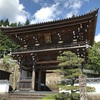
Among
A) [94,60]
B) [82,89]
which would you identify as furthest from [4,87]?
[94,60]

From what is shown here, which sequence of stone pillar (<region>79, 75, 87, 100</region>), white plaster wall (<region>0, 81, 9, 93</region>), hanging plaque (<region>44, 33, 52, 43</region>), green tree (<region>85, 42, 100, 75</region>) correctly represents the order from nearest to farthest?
stone pillar (<region>79, 75, 87, 100</region>), white plaster wall (<region>0, 81, 9, 93</region>), hanging plaque (<region>44, 33, 52, 43</region>), green tree (<region>85, 42, 100, 75</region>)

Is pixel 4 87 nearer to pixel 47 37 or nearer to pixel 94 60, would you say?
pixel 47 37

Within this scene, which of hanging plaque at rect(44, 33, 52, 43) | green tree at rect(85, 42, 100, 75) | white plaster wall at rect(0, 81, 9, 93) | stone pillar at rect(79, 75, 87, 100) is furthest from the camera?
green tree at rect(85, 42, 100, 75)

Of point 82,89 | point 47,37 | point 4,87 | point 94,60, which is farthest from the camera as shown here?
point 94,60

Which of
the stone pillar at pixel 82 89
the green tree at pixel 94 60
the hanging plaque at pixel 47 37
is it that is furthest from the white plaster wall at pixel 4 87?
the green tree at pixel 94 60

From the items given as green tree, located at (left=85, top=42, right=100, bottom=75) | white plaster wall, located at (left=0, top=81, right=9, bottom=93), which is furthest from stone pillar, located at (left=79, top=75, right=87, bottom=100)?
green tree, located at (left=85, top=42, right=100, bottom=75)

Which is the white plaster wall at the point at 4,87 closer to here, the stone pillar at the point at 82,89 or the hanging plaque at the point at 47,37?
the hanging plaque at the point at 47,37

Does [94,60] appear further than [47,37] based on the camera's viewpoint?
Yes

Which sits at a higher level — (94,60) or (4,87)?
(94,60)

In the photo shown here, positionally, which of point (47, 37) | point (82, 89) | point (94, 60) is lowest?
point (82, 89)

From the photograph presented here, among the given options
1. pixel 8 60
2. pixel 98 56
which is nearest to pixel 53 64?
pixel 98 56

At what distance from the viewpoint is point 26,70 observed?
830 inches

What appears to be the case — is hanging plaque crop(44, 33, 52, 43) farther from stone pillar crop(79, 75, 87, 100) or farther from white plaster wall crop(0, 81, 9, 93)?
stone pillar crop(79, 75, 87, 100)

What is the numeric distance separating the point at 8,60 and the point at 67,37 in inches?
704
